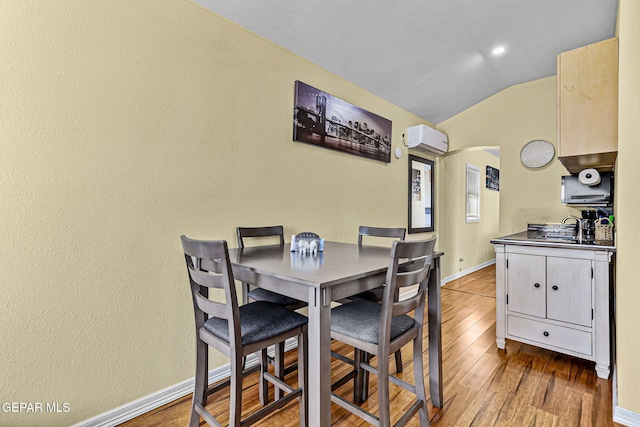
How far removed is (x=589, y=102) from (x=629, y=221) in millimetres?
956

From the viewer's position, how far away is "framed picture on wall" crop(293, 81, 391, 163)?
7.94ft

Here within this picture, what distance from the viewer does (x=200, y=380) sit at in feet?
4.63

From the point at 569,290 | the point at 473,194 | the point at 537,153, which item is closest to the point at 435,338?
the point at 569,290

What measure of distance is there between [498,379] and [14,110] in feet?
9.87

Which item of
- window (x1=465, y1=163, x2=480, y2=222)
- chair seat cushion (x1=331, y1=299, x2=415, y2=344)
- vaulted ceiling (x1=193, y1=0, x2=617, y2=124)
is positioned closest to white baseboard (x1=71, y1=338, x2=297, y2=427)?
chair seat cushion (x1=331, y1=299, x2=415, y2=344)

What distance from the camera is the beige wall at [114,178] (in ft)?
4.33

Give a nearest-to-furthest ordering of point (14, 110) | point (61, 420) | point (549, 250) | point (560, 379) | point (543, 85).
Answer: point (14, 110) → point (61, 420) → point (560, 379) → point (549, 250) → point (543, 85)

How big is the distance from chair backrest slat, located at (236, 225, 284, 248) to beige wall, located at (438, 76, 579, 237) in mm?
3007

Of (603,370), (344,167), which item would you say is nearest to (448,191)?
(344,167)

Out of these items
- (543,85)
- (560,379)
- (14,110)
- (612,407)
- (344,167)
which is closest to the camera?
(14,110)

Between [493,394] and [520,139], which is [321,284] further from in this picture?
[520,139]

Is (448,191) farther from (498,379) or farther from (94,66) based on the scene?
(94,66)

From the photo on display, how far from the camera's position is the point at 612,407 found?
1.63m

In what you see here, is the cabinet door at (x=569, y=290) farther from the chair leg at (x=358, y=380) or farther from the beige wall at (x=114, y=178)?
the beige wall at (x=114, y=178)
